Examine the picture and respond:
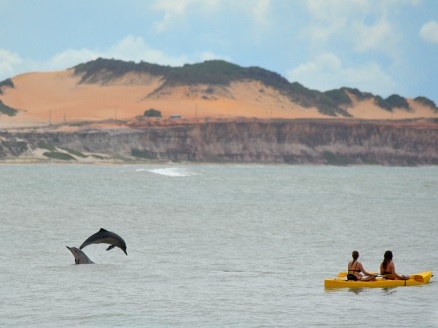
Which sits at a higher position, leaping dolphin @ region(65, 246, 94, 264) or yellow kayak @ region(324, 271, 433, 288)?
leaping dolphin @ region(65, 246, 94, 264)

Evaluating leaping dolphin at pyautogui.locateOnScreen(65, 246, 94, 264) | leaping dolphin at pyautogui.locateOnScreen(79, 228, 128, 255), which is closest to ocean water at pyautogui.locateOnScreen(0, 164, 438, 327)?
Result: leaping dolphin at pyautogui.locateOnScreen(65, 246, 94, 264)

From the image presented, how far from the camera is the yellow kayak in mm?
32812

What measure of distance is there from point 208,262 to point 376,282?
8.30 m

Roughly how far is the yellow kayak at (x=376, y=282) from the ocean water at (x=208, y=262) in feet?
0.72

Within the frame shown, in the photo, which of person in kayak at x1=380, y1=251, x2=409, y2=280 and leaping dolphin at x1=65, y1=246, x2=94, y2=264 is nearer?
person in kayak at x1=380, y1=251, x2=409, y2=280

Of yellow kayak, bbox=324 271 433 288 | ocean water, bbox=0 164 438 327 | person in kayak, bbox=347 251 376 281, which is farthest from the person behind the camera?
person in kayak, bbox=347 251 376 281

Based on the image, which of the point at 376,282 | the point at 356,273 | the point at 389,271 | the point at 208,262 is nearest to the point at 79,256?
the point at 208,262

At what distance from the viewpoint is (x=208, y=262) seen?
4009cm

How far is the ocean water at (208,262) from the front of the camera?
94.9 ft

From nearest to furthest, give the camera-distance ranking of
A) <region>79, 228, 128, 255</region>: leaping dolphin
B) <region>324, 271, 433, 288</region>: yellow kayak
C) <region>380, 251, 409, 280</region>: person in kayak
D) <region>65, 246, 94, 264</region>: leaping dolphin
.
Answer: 1. <region>324, 271, 433, 288</region>: yellow kayak
2. <region>380, 251, 409, 280</region>: person in kayak
3. <region>79, 228, 128, 255</region>: leaping dolphin
4. <region>65, 246, 94, 264</region>: leaping dolphin

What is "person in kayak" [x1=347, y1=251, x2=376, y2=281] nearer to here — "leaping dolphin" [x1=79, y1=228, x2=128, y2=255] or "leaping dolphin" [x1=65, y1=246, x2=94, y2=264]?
"leaping dolphin" [x1=79, y1=228, x2=128, y2=255]

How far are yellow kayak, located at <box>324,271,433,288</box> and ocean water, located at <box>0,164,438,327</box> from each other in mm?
221

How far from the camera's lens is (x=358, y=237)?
5197 cm

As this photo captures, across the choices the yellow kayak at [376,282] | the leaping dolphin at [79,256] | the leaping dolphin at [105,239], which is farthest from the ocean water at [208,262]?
the leaping dolphin at [105,239]
